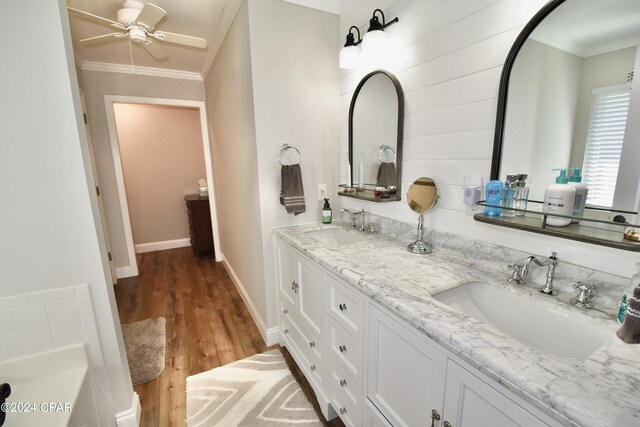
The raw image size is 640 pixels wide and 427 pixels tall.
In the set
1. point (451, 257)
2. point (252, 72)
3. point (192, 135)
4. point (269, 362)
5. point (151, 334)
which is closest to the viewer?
point (451, 257)

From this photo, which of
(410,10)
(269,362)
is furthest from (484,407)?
(410,10)

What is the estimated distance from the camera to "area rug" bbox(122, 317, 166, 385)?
1890 millimetres

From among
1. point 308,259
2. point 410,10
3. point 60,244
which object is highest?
point 410,10

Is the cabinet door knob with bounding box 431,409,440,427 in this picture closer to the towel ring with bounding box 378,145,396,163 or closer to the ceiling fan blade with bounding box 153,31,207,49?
the towel ring with bounding box 378,145,396,163

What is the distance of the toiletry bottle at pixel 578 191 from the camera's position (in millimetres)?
926

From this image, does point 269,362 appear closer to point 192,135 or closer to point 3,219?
point 3,219

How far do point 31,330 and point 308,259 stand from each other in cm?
127

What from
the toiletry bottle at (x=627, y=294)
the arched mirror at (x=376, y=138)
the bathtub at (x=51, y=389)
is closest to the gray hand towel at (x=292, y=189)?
the arched mirror at (x=376, y=138)

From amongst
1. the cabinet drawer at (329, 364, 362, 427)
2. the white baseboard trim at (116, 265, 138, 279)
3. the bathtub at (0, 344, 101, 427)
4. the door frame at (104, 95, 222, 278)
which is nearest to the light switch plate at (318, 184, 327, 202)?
the cabinet drawer at (329, 364, 362, 427)

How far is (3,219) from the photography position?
1.12 meters

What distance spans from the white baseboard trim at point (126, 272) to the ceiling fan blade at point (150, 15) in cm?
281

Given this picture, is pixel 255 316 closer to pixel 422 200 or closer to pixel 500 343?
pixel 422 200

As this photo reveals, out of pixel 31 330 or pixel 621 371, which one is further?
pixel 31 330

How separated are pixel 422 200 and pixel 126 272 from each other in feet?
12.1
